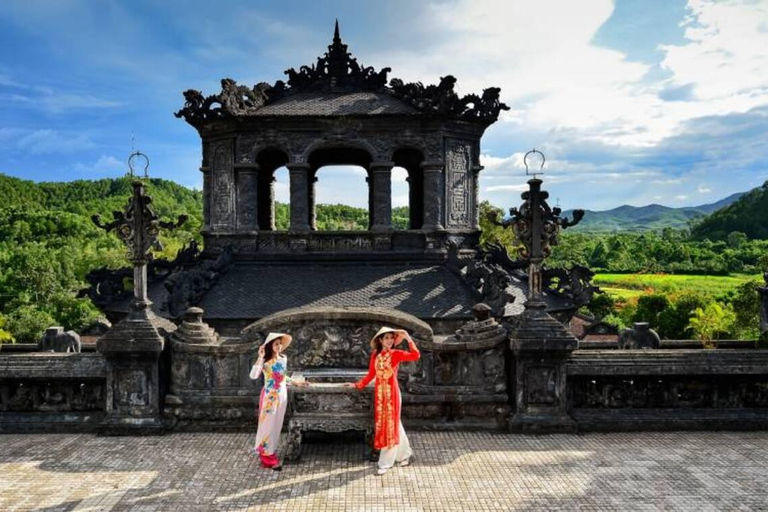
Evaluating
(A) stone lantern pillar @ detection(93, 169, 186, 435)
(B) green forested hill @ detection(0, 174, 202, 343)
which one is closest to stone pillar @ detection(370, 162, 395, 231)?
(A) stone lantern pillar @ detection(93, 169, 186, 435)

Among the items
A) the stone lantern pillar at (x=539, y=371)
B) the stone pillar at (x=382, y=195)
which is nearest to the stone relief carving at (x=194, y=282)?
the stone pillar at (x=382, y=195)

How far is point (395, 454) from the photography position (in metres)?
7.62

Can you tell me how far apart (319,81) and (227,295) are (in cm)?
695

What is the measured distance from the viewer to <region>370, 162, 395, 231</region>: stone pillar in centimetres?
1628

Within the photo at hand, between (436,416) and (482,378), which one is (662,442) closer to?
(482,378)

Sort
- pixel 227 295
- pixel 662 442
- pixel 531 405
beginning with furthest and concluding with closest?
pixel 227 295
pixel 531 405
pixel 662 442

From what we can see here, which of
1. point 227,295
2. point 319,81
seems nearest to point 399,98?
point 319,81

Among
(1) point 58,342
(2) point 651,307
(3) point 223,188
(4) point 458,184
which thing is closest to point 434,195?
(4) point 458,184

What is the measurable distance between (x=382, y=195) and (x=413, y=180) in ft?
8.53

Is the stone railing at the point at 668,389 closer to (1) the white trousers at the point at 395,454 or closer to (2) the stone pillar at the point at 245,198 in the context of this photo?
(1) the white trousers at the point at 395,454

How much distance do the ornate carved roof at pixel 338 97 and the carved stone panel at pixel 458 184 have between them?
90 cm

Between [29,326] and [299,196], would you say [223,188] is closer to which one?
[299,196]

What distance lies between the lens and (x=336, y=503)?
21.6 feet

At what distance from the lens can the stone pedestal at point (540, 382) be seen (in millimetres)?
8945
